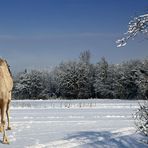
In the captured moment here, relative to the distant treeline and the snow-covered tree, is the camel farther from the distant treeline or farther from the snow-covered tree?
the snow-covered tree

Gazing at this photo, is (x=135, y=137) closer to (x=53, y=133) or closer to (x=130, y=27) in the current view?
(x=53, y=133)

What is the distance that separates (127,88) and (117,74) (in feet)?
25.7

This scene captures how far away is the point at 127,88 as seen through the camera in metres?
80.8

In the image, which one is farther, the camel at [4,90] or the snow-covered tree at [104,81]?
the snow-covered tree at [104,81]

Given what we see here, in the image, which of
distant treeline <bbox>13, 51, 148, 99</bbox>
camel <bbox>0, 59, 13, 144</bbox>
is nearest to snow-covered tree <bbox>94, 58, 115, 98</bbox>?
distant treeline <bbox>13, 51, 148, 99</bbox>

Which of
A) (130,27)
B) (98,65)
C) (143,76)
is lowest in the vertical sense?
(143,76)

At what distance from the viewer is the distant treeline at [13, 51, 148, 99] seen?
8388 cm

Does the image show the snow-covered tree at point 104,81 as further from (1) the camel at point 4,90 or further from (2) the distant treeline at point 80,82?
(1) the camel at point 4,90

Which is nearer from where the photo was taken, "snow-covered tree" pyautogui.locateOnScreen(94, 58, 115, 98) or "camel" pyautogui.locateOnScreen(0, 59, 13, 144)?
"camel" pyautogui.locateOnScreen(0, 59, 13, 144)

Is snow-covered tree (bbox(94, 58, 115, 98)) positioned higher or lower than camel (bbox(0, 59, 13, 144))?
higher

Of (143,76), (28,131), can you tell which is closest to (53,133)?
(28,131)

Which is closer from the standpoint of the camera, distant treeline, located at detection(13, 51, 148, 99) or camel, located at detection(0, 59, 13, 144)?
camel, located at detection(0, 59, 13, 144)

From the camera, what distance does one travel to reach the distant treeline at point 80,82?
275 ft

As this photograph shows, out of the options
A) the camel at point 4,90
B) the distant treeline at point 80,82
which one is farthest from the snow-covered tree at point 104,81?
the camel at point 4,90
